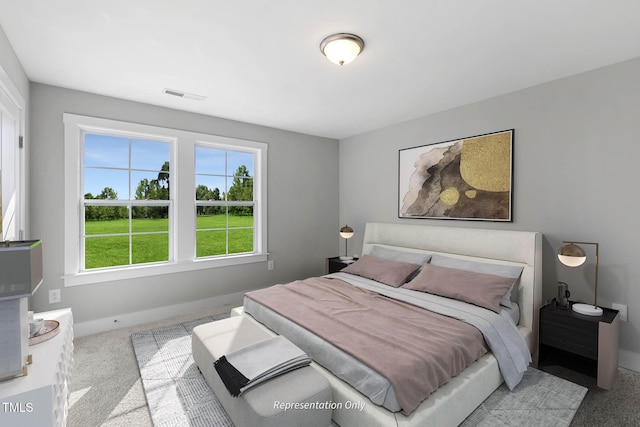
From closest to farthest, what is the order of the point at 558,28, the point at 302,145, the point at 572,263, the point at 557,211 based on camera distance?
the point at 558,28 < the point at 572,263 < the point at 557,211 < the point at 302,145

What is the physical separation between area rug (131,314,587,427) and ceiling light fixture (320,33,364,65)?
95.1 inches

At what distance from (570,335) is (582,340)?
0.07 m

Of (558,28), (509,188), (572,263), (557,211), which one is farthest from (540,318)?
(558,28)

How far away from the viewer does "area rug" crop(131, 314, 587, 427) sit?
1858 mm

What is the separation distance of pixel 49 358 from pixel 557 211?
151 inches

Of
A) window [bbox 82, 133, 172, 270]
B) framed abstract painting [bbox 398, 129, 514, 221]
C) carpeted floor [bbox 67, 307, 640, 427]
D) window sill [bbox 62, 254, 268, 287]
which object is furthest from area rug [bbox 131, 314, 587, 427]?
framed abstract painting [bbox 398, 129, 514, 221]

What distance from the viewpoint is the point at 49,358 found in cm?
143

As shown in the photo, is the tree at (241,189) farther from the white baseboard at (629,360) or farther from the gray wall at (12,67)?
the white baseboard at (629,360)

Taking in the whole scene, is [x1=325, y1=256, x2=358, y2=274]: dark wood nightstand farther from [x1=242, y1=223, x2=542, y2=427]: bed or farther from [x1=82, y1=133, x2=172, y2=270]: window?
[x1=82, y1=133, x2=172, y2=270]: window

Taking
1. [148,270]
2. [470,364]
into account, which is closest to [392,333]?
[470,364]

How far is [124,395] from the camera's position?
2113 mm

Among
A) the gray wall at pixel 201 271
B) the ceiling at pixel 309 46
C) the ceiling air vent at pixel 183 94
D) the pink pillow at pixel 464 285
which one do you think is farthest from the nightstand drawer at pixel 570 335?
the ceiling air vent at pixel 183 94

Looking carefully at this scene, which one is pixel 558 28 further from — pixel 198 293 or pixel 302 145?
pixel 198 293

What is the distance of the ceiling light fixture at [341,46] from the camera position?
2.05 metres
